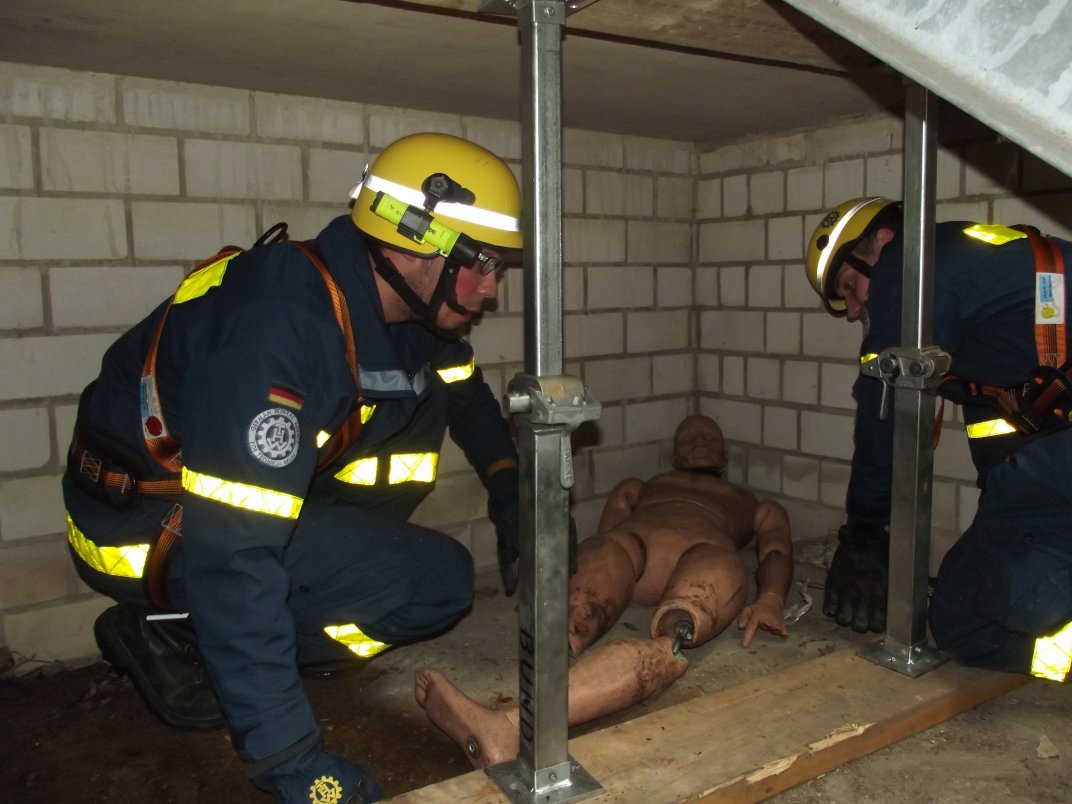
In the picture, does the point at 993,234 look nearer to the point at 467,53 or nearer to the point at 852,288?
the point at 852,288

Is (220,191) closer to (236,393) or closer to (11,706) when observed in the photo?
(236,393)

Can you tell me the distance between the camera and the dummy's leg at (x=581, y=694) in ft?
6.50

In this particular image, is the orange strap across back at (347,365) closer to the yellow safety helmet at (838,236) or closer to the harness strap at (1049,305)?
the yellow safety helmet at (838,236)

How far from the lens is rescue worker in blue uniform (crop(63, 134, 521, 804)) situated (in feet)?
5.22

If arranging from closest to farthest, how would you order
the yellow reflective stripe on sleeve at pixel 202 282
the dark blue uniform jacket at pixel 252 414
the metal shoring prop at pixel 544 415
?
the metal shoring prop at pixel 544 415
the dark blue uniform jacket at pixel 252 414
the yellow reflective stripe on sleeve at pixel 202 282

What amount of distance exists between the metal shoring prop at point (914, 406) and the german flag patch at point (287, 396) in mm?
1446

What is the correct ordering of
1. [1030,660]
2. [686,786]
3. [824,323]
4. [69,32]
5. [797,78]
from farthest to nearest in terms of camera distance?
1. [824,323]
2. [797,78]
3. [69,32]
4. [1030,660]
5. [686,786]

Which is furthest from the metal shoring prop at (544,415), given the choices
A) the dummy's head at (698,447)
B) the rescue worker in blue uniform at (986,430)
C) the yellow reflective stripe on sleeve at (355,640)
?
the dummy's head at (698,447)

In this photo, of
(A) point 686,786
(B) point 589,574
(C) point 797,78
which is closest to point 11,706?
(B) point 589,574

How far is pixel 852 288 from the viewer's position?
3.03 meters

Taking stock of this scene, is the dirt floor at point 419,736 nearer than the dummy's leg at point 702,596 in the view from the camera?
Yes

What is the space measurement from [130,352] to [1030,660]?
95.7 inches

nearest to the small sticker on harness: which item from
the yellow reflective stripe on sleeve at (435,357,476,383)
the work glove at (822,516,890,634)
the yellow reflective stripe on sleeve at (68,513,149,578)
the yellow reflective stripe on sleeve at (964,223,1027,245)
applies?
the yellow reflective stripe on sleeve at (964,223,1027,245)

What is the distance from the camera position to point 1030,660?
7.03 feet
